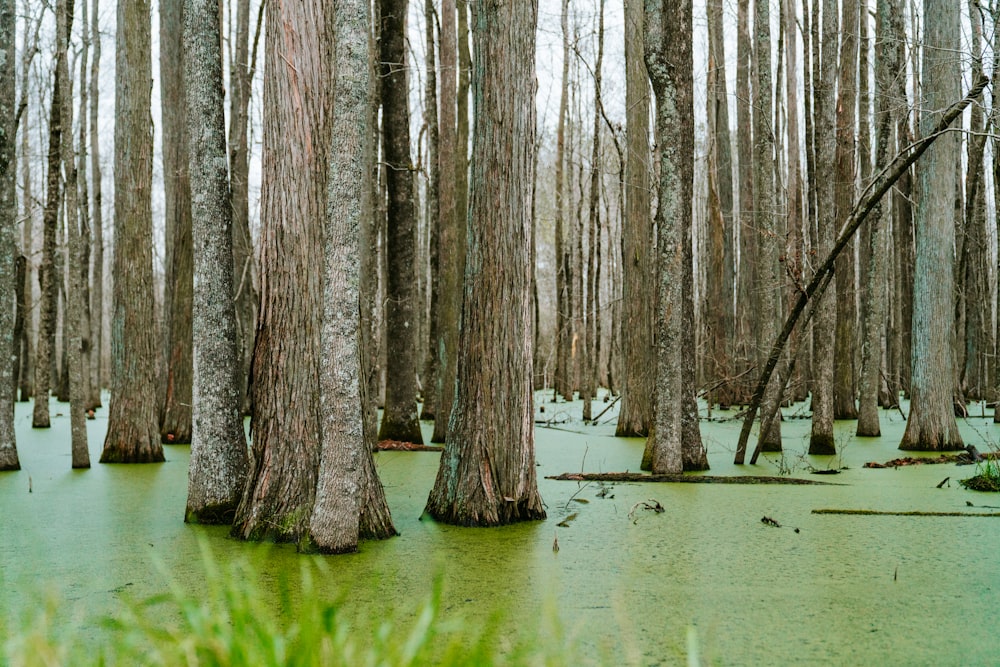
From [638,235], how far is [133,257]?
5.04 metres

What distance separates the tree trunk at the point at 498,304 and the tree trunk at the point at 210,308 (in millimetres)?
1184

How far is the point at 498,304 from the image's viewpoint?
195 inches

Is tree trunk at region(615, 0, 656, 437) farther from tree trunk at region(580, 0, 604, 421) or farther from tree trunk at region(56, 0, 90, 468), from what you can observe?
tree trunk at region(56, 0, 90, 468)

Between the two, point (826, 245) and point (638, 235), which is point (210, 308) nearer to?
→ point (638, 235)

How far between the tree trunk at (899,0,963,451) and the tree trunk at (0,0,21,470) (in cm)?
809

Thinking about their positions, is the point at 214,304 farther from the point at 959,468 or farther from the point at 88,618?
the point at 959,468

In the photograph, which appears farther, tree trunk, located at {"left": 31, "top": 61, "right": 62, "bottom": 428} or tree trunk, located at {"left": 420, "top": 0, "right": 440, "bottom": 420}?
tree trunk, located at {"left": 420, "top": 0, "right": 440, "bottom": 420}

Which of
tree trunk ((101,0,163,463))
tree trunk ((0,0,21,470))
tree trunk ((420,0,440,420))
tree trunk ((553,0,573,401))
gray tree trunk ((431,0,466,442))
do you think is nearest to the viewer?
tree trunk ((0,0,21,470))

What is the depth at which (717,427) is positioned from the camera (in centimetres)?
1232

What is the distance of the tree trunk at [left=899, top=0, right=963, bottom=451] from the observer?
8430mm

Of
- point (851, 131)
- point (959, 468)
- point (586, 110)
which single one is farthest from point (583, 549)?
point (586, 110)

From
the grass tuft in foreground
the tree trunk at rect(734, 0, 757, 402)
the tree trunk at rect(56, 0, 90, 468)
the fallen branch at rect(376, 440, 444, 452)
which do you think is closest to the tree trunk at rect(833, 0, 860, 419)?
the tree trunk at rect(734, 0, 757, 402)

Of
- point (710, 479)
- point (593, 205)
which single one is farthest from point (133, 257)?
point (593, 205)

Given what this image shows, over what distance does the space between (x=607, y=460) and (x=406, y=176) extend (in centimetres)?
338
